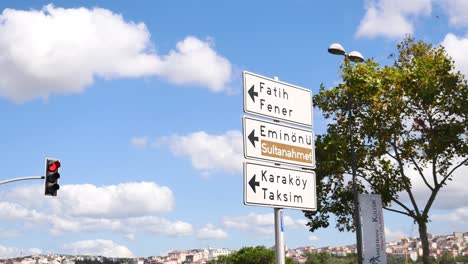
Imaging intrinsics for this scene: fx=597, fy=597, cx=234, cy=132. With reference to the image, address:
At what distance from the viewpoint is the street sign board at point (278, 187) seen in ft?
26.3

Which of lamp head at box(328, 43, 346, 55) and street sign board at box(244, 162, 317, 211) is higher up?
lamp head at box(328, 43, 346, 55)

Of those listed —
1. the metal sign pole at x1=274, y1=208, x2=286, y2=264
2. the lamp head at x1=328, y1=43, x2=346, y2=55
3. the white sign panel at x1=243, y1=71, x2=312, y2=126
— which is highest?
the lamp head at x1=328, y1=43, x2=346, y2=55

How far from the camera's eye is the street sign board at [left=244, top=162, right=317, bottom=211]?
8.03 metres

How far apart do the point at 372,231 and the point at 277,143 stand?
37.8 ft

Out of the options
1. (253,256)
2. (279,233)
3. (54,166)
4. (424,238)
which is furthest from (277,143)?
(253,256)


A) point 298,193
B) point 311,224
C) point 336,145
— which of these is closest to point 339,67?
point 336,145

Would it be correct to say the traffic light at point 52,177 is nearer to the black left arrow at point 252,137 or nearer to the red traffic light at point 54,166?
the red traffic light at point 54,166

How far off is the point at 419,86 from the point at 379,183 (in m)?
4.97

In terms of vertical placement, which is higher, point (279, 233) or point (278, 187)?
point (278, 187)

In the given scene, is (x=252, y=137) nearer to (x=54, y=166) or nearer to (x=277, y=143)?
(x=277, y=143)

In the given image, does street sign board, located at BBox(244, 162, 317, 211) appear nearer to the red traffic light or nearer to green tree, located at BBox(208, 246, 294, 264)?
the red traffic light

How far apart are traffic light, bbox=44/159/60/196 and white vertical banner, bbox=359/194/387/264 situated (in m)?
10.4

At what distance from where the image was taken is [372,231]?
62.2 ft

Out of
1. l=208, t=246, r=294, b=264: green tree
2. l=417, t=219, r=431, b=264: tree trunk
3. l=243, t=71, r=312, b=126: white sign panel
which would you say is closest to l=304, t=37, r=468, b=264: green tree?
l=417, t=219, r=431, b=264: tree trunk
